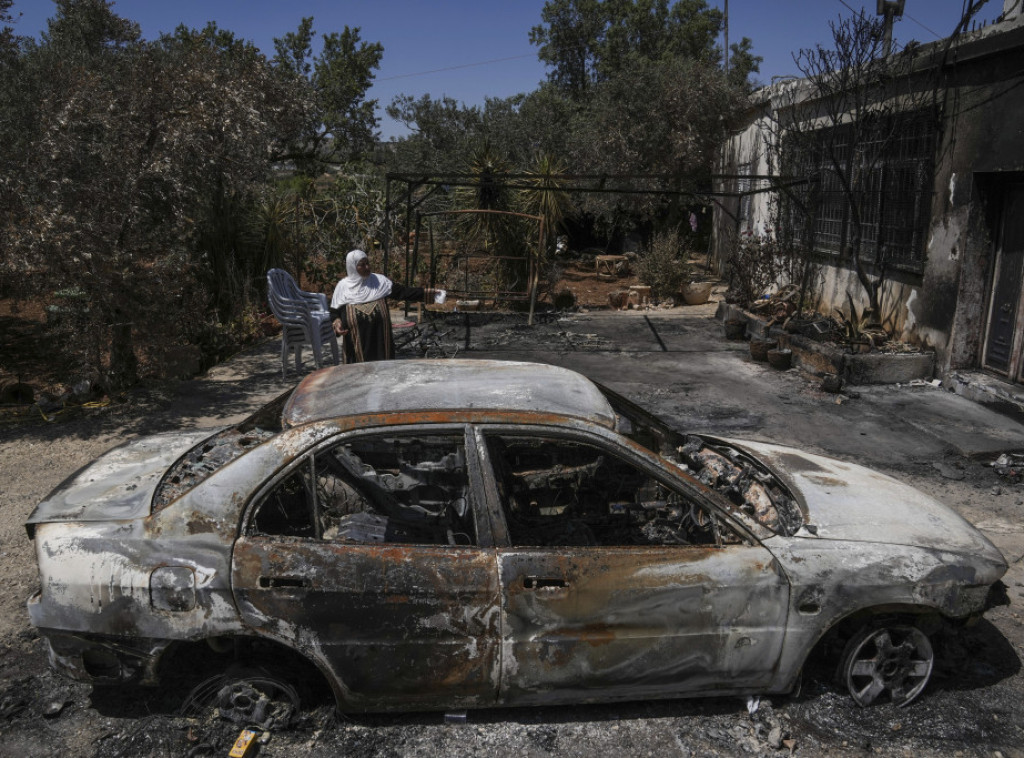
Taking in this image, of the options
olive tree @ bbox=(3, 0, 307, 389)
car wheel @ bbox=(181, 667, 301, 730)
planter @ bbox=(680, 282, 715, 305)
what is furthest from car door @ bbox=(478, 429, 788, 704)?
planter @ bbox=(680, 282, 715, 305)

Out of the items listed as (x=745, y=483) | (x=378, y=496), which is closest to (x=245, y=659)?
(x=378, y=496)

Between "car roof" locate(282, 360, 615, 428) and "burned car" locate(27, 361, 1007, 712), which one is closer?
"burned car" locate(27, 361, 1007, 712)

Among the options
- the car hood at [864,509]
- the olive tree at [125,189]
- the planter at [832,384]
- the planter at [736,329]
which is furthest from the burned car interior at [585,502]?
the planter at [736,329]

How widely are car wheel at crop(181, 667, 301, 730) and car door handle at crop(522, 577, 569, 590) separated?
3.66 feet

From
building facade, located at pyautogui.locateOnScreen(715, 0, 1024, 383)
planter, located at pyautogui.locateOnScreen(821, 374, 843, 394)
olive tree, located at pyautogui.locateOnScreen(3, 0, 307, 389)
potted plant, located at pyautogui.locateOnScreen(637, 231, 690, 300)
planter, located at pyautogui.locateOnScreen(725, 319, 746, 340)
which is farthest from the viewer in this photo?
potted plant, located at pyautogui.locateOnScreen(637, 231, 690, 300)

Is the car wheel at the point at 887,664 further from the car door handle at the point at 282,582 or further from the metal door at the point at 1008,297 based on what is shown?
the metal door at the point at 1008,297

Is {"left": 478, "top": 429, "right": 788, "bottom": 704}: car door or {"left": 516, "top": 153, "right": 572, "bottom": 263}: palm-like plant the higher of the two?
{"left": 516, "top": 153, "right": 572, "bottom": 263}: palm-like plant

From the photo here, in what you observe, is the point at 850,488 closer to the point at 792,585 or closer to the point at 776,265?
the point at 792,585

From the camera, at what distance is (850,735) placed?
11.2 ft

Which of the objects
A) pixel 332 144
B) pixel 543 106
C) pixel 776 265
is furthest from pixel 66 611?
pixel 543 106

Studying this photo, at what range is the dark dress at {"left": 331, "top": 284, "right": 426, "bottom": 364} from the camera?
25.4 feet

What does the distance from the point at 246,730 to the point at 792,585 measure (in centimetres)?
233

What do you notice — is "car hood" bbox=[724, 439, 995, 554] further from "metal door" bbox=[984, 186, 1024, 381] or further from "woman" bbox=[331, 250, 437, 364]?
"metal door" bbox=[984, 186, 1024, 381]

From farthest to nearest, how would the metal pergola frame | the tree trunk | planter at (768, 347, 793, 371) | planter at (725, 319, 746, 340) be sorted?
1. planter at (725, 319, 746, 340)
2. the metal pergola frame
3. planter at (768, 347, 793, 371)
4. the tree trunk
